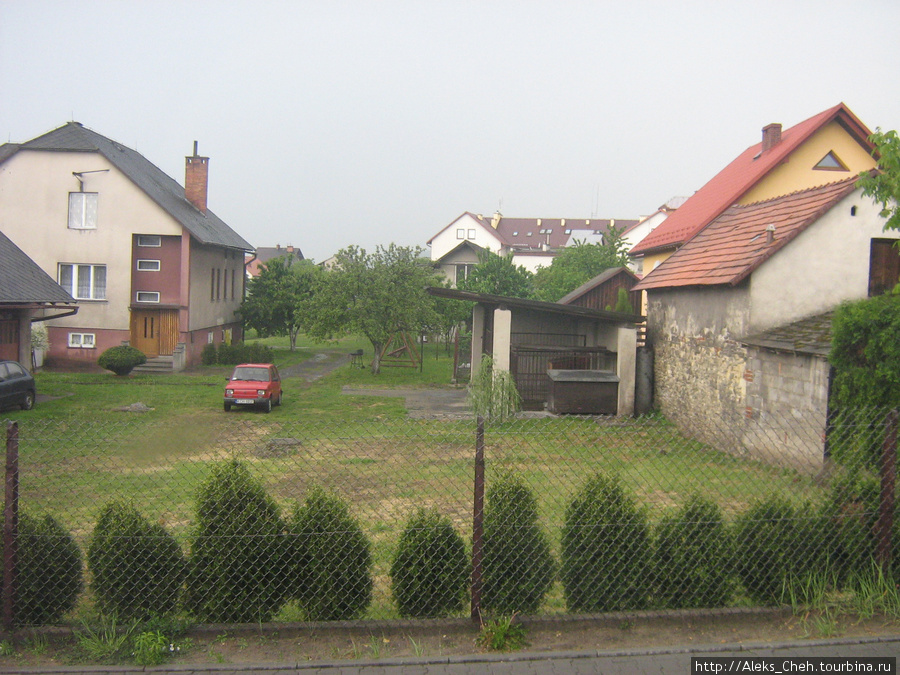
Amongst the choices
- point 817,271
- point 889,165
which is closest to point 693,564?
point 889,165

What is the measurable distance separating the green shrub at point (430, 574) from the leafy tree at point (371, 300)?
78.8 feet

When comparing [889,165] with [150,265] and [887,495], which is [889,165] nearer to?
[887,495]

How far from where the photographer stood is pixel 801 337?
12273mm

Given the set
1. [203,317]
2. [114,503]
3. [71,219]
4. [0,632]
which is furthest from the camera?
[203,317]

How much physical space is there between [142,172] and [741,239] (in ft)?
88.7

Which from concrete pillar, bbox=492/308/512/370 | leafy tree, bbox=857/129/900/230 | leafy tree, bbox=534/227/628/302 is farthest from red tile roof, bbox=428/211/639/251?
leafy tree, bbox=857/129/900/230

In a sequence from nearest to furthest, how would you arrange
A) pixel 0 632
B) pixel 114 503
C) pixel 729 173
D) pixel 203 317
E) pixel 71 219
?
1. pixel 0 632
2. pixel 114 503
3. pixel 729 173
4. pixel 71 219
5. pixel 203 317

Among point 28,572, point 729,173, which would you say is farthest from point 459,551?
point 729,173

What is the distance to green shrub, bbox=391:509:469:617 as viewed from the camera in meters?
5.21

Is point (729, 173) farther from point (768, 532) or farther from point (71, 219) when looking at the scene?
point (71, 219)

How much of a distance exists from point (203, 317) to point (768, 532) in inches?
1200

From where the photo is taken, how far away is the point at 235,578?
201 inches

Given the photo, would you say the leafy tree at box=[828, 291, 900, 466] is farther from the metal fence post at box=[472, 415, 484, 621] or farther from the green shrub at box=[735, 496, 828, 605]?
the metal fence post at box=[472, 415, 484, 621]

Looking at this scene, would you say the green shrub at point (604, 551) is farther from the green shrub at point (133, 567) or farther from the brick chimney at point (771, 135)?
the brick chimney at point (771, 135)
